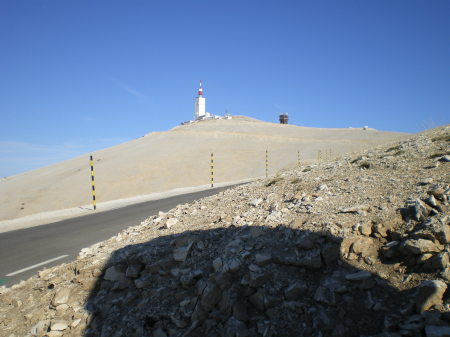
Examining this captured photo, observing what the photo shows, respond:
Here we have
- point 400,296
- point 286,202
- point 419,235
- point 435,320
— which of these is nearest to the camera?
point 435,320

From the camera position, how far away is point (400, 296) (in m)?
2.55

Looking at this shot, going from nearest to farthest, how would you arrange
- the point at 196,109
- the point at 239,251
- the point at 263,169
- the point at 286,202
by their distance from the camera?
the point at 239,251 → the point at 286,202 → the point at 263,169 → the point at 196,109

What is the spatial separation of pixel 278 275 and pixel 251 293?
31cm

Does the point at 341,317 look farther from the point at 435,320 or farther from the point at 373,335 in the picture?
the point at 435,320

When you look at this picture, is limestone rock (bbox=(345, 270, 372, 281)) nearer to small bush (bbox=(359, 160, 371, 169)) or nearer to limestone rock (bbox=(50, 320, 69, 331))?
limestone rock (bbox=(50, 320, 69, 331))

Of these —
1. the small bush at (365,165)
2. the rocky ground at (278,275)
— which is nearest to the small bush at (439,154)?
the rocky ground at (278,275)

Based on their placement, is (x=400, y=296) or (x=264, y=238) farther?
(x=264, y=238)

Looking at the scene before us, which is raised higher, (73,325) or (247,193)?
(247,193)

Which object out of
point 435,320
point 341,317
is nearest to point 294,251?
point 341,317

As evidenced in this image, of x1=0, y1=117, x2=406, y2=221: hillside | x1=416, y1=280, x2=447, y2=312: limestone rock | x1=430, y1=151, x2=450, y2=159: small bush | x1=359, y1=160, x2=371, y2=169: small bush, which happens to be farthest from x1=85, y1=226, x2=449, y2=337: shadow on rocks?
x1=0, y1=117, x2=406, y2=221: hillside

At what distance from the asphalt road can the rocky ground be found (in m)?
1.23

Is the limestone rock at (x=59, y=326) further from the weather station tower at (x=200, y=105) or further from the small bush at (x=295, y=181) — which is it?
the weather station tower at (x=200, y=105)

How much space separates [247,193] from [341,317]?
369cm

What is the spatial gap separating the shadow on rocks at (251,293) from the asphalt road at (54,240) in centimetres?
232
